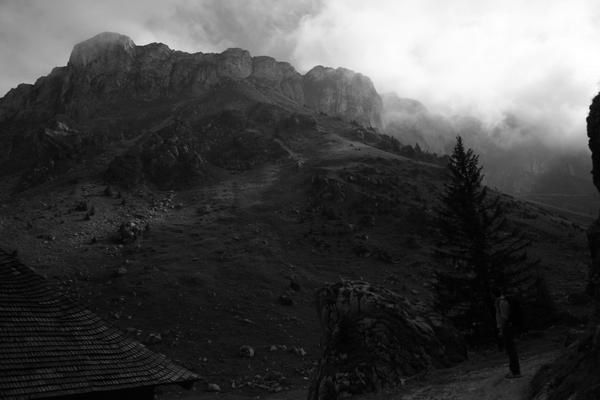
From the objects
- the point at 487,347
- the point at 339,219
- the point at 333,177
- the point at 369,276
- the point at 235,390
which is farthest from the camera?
the point at 333,177

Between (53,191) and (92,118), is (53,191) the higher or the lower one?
the lower one

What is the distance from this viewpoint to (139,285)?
142ft

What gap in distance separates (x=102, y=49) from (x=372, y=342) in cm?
19520

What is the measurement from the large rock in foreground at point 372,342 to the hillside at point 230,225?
391 centimetres

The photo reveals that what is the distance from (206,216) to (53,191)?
102 feet

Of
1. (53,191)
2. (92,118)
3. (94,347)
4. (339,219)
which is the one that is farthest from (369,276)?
(92,118)

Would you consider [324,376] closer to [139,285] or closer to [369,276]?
[139,285]

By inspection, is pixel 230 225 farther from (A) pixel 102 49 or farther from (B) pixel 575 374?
(A) pixel 102 49

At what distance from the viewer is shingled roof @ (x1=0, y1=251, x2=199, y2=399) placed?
1121 centimetres

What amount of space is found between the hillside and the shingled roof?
14581mm

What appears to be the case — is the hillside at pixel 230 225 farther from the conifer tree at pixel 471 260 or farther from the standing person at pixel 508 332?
the standing person at pixel 508 332

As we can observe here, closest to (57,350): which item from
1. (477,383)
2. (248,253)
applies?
(477,383)

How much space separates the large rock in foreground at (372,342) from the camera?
16156 millimetres

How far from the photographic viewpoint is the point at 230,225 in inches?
2621
